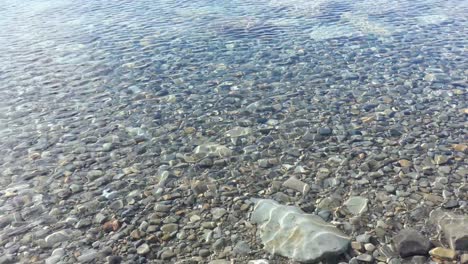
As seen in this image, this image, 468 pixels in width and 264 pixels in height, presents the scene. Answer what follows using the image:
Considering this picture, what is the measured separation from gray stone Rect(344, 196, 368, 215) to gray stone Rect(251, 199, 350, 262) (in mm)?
509

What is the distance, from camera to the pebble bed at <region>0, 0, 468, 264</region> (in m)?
5.08

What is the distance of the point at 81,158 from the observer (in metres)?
7.09

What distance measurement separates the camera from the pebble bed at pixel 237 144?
5082mm

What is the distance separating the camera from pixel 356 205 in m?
5.54

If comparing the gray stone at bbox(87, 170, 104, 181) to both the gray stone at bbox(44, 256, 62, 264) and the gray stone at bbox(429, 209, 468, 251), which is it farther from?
the gray stone at bbox(429, 209, 468, 251)

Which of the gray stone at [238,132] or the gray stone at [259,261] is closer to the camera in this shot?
the gray stone at [259,261]

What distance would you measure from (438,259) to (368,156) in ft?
7.90

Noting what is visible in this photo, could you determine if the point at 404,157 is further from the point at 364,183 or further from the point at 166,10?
the point at 166,10

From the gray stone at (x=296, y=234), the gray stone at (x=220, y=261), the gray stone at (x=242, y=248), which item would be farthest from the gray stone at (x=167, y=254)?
the gray stone at (x=296, y=234)

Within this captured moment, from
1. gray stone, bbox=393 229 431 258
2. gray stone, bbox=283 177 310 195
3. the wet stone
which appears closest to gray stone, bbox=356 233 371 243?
gray stone, bbox=393 229 431 258

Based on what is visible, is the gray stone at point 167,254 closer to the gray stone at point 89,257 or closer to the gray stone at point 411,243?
the gray stone at point 89,257

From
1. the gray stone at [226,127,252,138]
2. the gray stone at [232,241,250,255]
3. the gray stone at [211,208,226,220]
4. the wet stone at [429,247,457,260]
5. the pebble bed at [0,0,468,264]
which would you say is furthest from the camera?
the gray stone at [226,127,252,138]

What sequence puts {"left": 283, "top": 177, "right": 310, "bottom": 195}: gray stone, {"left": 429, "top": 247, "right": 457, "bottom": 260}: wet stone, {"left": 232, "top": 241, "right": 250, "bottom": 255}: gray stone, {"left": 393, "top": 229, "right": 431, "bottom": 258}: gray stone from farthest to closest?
{"left": 283, "top": 177, "right": 310, "bottom": 195}: gray stone, {"left": 232, "top": 241, "right": 250, "bottom": 255}: gray stone, {"left": 393, "top": 229, "right": 431, "bottom": 258}: gray stone, {"left": 429, "top": 247, "right": 457, "bottom": 260}: wet stone

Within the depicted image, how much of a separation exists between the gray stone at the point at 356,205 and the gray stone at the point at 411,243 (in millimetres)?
637
